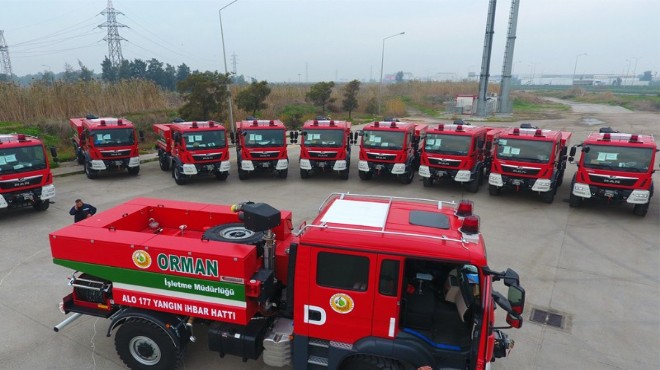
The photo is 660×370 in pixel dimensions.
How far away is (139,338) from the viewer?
507 cm

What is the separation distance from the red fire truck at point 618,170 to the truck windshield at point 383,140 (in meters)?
5.86

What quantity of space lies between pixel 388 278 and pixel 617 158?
36.8 ft

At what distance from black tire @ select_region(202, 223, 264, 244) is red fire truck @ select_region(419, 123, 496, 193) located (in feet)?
32.5

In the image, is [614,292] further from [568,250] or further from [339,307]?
[339,307]

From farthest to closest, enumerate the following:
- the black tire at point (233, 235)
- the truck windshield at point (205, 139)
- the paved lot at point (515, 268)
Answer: the truck windshield at point (205, 139), the paved lot at point (515, 268), the black tire at point (233, 235)

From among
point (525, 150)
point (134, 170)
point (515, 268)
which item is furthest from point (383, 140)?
point (134, 170)

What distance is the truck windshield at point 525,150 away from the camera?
12.8 metres

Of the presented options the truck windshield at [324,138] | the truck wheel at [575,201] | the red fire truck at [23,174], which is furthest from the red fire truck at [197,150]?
the truck wheel at [575,201]

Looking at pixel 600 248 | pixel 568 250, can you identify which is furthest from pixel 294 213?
pixel 600 248

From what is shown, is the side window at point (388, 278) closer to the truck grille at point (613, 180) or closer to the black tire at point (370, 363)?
the black tire at point (370, 363)

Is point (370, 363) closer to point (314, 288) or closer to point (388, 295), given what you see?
point (388, 295)

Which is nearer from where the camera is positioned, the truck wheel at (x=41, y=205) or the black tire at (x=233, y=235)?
the black tire at (x=233, y=235)

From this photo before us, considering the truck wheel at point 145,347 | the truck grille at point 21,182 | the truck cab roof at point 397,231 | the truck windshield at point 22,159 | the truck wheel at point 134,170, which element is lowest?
the truck wheel at point 134,170

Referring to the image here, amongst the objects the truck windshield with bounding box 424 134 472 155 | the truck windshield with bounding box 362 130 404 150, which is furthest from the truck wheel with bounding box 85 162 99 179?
the truck windshield with bounding box 424 134 472 155
